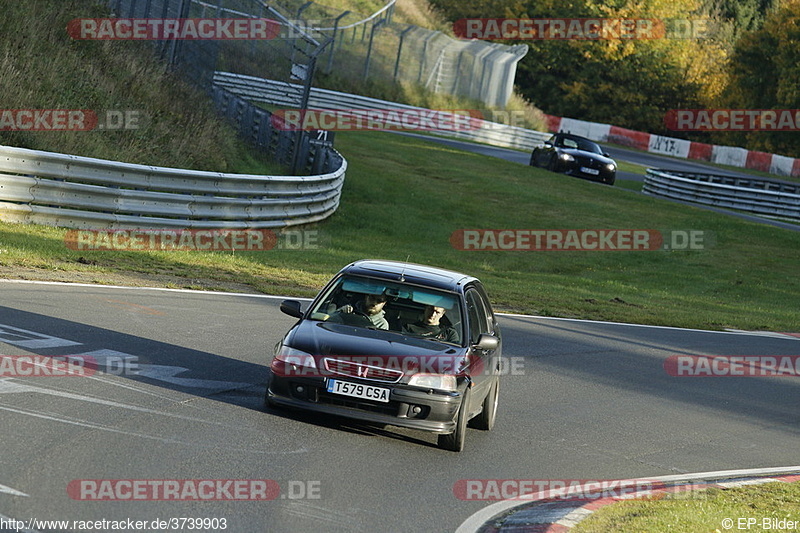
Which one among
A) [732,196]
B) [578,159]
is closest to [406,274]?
[578,159]

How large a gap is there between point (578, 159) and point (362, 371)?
32.0 metres

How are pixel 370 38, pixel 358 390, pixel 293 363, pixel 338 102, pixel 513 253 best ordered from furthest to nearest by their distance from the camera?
1. pixel 370 38
2. pixel 338 102
3. pixel 513 253
4. pixel 293 363
5. pixel 358 390

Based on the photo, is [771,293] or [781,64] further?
[781,64]

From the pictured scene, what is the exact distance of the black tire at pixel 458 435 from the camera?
9055mm

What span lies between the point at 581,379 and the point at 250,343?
4068 millimetres

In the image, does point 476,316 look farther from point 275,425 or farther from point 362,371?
point 275,425

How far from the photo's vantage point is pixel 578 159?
130 ft

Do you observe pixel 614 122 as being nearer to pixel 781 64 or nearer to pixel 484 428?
pixel 781 64

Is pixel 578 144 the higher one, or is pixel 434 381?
pixel 578 144

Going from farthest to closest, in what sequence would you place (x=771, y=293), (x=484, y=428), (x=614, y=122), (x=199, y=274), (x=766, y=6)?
(x=766, y=6) → (x=614, y=122) → (x=771, y=293) → (x=199, y=274) → (x=484, y=428)

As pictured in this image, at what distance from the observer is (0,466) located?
6609 millimetres

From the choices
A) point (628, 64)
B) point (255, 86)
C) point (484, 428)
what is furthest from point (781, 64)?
point (484, 428)

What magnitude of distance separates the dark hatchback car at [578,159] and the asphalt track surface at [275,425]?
78.7 ft

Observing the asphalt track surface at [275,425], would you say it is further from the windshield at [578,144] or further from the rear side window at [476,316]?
the windshield at [578,144]
